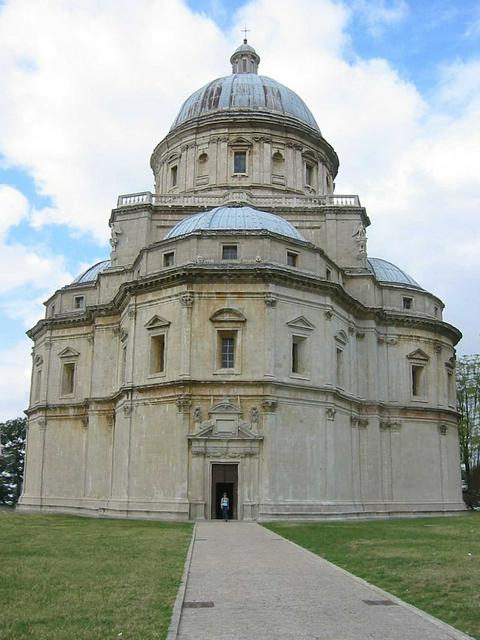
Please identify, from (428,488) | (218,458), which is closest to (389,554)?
(218,458)

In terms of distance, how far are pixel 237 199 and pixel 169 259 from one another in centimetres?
825

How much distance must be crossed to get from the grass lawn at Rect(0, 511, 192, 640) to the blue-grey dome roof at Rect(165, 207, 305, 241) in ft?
66.5

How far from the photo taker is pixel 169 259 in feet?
133

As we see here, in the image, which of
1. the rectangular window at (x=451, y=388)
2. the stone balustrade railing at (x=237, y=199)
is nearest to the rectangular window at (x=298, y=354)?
the stone balustrade railing at (x=237, y=199)

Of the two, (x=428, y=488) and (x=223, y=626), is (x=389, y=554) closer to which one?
(x=223, y=626)

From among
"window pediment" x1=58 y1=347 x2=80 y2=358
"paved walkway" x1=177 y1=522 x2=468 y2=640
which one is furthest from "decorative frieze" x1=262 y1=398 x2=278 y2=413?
"paved walkway" x1=177 y1=522 x2=468 y2=640

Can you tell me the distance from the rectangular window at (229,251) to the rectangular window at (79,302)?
15.1m

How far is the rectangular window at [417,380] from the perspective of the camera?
48.3 metres

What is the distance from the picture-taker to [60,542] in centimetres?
2195

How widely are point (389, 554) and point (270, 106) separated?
41.6m

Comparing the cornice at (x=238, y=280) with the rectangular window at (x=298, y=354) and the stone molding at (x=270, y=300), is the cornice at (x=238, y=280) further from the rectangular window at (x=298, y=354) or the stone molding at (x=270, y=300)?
the rectangular window at (x=298, y=354)

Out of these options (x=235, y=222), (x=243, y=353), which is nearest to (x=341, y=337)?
(x=243, y=353)

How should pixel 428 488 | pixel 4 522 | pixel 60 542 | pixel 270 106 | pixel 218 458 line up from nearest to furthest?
pixel 60 542 → pixel 4 522 → pixel 218 458 → pixel 428 488 → pixel 270 106

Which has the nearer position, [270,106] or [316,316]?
[316,316]
